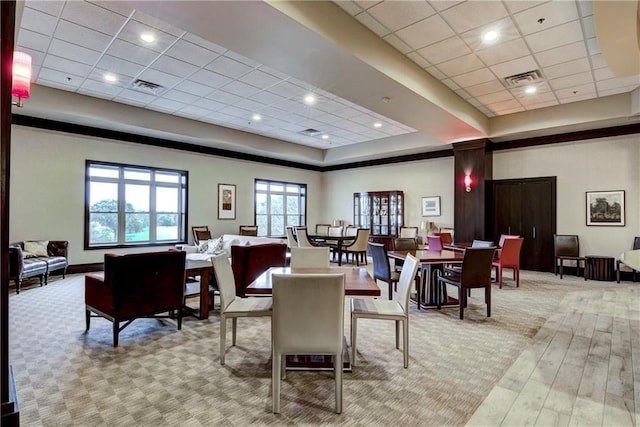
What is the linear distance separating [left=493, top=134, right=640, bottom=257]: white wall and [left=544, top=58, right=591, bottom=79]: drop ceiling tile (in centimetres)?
271

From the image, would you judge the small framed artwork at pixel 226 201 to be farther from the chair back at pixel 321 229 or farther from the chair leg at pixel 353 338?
the chair leg at pixel 353 338

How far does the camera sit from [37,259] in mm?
5949

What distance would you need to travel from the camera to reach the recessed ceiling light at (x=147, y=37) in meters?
4.13

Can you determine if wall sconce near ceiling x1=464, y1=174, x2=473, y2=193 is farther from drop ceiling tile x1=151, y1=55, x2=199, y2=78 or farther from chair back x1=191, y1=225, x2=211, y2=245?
chair back x1=191, y1=225, x2=211, y2=245

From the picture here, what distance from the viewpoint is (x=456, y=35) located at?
4.09 metres

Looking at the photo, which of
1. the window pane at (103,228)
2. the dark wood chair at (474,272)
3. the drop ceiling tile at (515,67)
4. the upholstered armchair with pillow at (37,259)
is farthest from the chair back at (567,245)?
the upholstered armchair with pillow at (37,259)

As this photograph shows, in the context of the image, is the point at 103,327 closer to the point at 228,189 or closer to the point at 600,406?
the point at 600,406

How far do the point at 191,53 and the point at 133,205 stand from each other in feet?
15.7

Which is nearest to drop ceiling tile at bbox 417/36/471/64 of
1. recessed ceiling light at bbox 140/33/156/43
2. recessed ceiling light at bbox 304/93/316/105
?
recessed ceiling light at bbox 304/93/316/105

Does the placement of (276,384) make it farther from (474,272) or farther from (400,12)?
(400,12)

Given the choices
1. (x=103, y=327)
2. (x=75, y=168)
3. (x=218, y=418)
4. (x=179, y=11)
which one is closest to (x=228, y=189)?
(x=75, y=168)

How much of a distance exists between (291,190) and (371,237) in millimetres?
3295

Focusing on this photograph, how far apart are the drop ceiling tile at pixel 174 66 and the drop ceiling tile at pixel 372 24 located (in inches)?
105

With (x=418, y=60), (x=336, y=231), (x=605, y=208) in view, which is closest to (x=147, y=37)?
(x=418, y=60)
